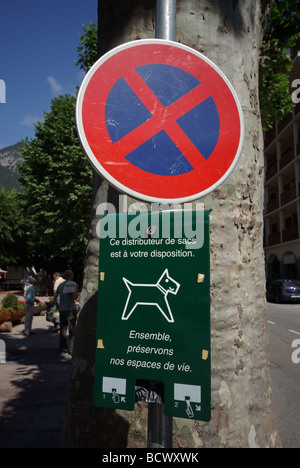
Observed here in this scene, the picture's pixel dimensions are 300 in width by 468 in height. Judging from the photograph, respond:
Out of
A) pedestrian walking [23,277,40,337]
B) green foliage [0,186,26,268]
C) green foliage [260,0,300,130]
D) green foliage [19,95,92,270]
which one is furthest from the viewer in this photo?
green foliage [0,186,26,268]

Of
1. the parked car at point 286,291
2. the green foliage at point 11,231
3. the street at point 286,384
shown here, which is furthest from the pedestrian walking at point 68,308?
the green foliage at point 11,231

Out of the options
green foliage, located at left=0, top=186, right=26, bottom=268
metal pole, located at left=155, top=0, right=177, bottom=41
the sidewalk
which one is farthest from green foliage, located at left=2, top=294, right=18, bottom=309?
green foliage, located at left=0, top=186, right=26, bottom=268

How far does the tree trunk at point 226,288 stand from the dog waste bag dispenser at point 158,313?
0.51 metres

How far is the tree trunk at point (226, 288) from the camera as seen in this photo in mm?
1875

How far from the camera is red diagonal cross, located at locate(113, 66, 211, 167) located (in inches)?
64.5

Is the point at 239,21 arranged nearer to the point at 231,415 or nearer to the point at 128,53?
the point at 128,53

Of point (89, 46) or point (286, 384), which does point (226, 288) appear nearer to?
point (286, 384)

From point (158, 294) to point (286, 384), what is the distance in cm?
525

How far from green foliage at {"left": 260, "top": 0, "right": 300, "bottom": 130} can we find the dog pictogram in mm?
6560

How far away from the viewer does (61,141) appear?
22344mm

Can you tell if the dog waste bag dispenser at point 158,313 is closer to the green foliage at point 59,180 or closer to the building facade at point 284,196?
the green foliage at point 59,180

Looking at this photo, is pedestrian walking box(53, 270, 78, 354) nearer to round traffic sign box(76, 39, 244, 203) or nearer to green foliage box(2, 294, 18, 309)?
green foliage box(2, 294, 18, 309)

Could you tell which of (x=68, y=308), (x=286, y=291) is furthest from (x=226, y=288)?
(x=286, y=291)

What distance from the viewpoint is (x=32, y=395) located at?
5.03m
